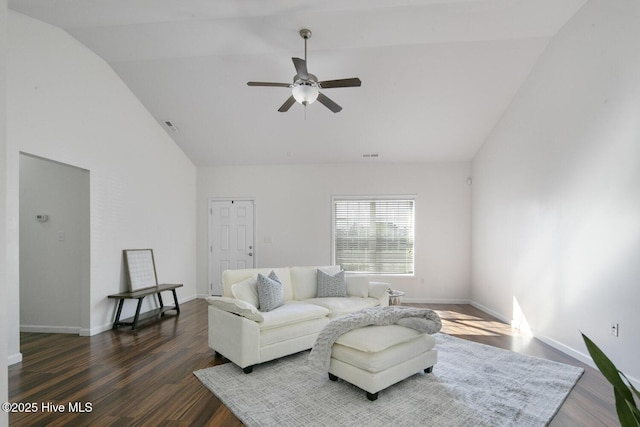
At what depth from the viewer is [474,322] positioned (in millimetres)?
4812

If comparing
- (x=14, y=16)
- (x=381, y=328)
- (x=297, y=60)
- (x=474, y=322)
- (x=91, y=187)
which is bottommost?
(x=474, y=322)

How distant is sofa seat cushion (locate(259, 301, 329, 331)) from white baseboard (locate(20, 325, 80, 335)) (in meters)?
2.76

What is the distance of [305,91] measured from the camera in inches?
126

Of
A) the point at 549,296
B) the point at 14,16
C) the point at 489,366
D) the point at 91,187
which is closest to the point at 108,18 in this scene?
the point at 14,16

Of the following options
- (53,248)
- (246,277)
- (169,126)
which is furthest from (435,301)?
(53,248)

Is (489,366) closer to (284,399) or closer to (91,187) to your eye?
(284,399)

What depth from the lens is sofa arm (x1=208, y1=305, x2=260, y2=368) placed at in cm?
297

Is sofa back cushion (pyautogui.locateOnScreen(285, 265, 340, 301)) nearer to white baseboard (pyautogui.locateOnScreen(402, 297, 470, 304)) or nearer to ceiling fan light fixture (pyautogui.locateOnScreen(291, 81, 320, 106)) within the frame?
ceiling fan light fixture (pyautogui.locateOnScreen(291, 81, 320, 106))

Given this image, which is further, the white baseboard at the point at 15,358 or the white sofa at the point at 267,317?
the white baseboard at the point at 15,358

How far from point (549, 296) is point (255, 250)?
15.7 ft

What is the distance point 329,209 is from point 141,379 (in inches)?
168

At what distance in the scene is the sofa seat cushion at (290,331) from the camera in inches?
123

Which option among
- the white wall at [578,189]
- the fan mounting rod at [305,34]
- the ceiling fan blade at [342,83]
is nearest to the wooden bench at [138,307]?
the ceiling fan blade at [342,83]

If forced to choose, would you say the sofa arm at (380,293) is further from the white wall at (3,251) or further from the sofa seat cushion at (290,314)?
the white wall at (3,251)
